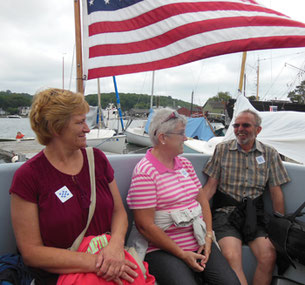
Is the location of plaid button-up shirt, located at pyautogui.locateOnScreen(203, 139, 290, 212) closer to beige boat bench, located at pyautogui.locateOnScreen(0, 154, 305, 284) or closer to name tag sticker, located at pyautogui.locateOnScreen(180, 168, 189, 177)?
beige boat bench, located at pyautogui.locateOnScreen(0, 154, 305, 284)

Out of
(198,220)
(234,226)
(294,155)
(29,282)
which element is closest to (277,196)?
(234,226)

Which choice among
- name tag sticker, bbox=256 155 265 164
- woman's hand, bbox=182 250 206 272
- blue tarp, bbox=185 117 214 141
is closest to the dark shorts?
woman's hand, bbox=182 250 206 272

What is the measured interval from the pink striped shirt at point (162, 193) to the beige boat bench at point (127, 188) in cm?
31

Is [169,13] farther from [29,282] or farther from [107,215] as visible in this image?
A: [29,282]

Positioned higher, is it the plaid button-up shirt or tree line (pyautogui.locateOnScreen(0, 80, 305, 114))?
tree line (pyautogui.locateOnScreen(0, 80, 305, 114))

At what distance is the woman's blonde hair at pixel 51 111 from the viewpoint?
1.58 metres

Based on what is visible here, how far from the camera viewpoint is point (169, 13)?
2832 millimetres

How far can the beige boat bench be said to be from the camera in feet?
5.90

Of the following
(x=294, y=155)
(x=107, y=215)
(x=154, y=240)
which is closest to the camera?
(x=107, y=215)

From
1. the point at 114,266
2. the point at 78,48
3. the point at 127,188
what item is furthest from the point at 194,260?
the point at 78,48

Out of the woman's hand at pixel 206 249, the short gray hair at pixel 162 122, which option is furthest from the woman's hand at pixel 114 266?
the short gray hair at pixel 162 122

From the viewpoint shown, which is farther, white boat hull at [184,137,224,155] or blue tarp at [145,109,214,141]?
blue tarp at [145,109,214,141]

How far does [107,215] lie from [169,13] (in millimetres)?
2218

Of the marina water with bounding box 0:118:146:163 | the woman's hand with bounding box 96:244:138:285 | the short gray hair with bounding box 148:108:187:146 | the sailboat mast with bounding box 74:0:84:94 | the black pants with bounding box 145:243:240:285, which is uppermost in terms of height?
the sailboat mast with bounding box 74:0:84:94
